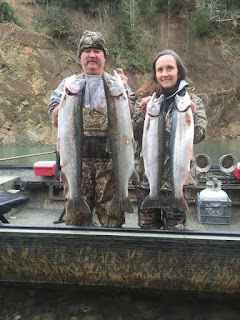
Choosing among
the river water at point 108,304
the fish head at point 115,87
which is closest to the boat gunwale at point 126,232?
the river water at point 108,304

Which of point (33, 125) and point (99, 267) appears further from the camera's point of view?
point (33, 125)

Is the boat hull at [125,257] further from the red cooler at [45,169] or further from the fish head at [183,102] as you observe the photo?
the red cooler at [45,169]

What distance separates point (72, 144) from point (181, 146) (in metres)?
0.90

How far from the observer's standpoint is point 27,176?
5723mm

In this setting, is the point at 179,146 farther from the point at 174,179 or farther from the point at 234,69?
the point at 234,69

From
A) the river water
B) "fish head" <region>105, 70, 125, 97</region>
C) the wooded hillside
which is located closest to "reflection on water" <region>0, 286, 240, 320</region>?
the river water

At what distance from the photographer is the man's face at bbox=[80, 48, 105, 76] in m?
3.19

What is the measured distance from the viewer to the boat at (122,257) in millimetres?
3105

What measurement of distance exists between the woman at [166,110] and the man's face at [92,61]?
0.42 metres

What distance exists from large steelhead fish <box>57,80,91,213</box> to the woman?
0.54 meters

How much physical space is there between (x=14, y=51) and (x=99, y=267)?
22.8 metres

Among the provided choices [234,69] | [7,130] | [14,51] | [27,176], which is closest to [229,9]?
[234,69]

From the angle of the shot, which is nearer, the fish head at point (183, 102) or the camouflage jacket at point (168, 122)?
the fish head at point (183, 102)

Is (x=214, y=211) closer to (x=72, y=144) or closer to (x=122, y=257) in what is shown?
Answer: (x=122, y=257)
